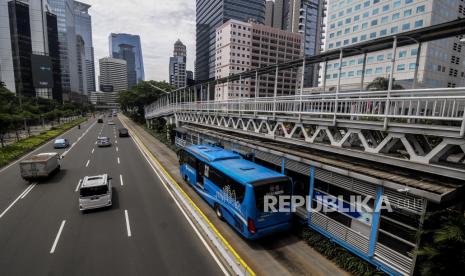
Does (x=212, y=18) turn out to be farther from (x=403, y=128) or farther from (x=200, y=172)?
(x=403, y=128)

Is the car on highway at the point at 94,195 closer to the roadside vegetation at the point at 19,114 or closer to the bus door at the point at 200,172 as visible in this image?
the bus door at the point at 200,172

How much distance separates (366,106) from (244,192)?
21.7 ft

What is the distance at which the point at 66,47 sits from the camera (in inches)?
5527

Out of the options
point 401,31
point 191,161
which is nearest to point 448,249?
point 191,161

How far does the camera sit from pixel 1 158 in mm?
24172

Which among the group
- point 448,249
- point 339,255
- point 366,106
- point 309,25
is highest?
point 309,25

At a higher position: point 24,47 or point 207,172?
point 24,47

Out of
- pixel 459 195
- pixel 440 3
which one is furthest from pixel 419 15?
pixel 459 195

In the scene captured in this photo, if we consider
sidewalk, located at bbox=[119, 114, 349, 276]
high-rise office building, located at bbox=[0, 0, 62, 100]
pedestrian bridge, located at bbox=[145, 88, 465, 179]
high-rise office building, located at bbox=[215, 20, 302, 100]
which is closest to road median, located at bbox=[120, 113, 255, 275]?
sidewalk, located at bbox=[119, 114, 349, 276]

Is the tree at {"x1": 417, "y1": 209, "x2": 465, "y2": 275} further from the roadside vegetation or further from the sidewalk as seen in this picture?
the roadside vegetation

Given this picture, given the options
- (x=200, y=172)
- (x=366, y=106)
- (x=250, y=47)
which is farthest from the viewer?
(x=250, y=47)

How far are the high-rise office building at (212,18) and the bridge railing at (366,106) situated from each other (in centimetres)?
11464

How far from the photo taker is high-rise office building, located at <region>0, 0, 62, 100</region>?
274 feet

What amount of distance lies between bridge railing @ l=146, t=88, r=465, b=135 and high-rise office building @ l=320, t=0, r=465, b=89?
102ft
